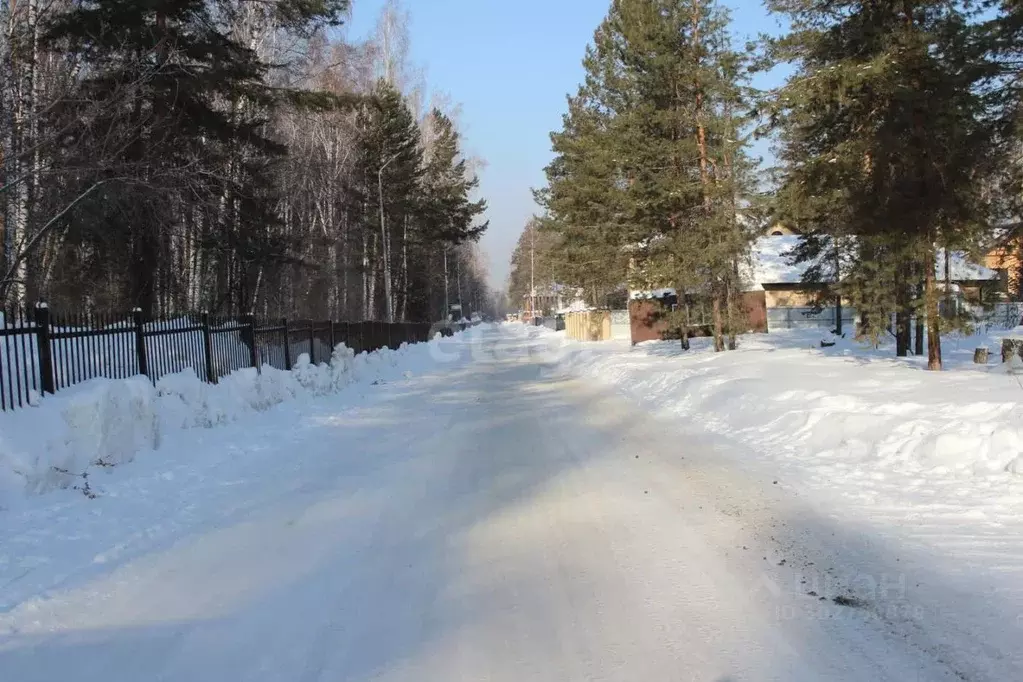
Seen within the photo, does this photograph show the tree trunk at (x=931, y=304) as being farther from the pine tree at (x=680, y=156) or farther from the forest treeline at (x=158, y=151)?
the forest treeline at (x=158, y=151)

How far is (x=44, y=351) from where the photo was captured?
7641mm

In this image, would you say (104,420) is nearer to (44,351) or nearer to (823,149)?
(44,351)

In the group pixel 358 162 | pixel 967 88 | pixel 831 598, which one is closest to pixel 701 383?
pixel 967 88

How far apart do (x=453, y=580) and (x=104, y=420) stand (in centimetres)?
484

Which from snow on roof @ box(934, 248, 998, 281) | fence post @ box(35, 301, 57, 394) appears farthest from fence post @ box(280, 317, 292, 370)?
snow on roof @ box(934, 248, 998, 281)

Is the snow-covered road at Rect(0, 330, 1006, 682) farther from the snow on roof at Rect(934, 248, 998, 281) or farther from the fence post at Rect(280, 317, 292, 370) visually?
the snow on roof at Rect(934, 248, 998, 281)

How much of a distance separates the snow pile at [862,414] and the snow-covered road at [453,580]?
1286 millimetres

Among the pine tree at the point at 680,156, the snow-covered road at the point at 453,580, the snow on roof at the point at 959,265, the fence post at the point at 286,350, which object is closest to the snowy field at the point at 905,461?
the snow-covered road at the point at 453,580

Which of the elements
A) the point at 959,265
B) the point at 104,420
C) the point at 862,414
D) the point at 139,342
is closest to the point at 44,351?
the point at 104,420

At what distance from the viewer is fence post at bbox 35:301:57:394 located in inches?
300

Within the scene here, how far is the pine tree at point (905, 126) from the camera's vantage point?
11820 mm

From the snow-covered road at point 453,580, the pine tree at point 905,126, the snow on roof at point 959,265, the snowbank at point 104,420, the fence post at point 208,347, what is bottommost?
the snow-covered road at point 453,580

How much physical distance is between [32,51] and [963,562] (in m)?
18.1

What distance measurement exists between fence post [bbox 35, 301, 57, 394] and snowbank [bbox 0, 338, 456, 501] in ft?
0.69
